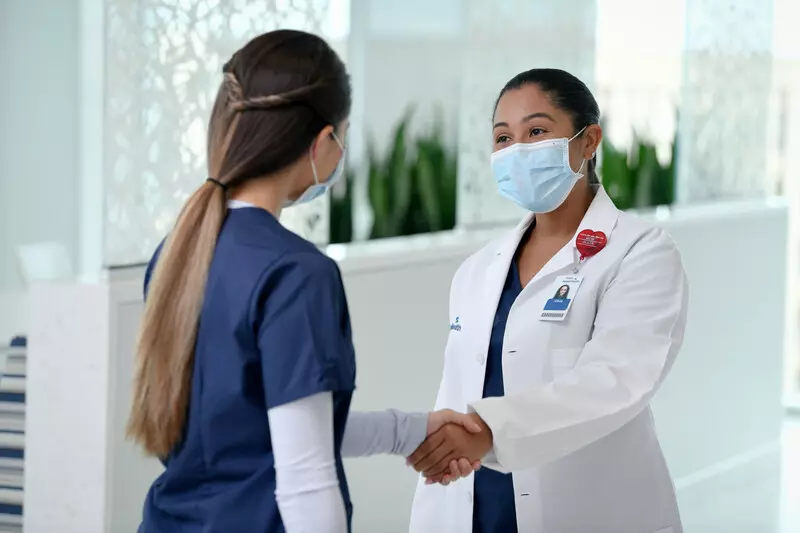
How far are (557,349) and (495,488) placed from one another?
315 millimetres

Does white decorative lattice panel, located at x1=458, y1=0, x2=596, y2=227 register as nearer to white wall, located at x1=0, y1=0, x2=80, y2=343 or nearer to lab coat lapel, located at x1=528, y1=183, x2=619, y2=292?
white wall, located at x1=0, y1=0, x2=80, y2=343

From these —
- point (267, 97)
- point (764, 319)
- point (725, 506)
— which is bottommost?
point (725, 506)

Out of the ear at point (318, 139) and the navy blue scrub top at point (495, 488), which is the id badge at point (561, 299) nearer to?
the navy blue scrub top at point (495, 488)

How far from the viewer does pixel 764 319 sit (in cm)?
593

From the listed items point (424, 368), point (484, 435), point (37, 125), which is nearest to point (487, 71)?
point (424, 368)

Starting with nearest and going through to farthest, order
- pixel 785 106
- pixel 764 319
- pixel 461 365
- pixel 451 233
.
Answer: pixel 461 365 → pixel 451 233 → pixel 764 319 → pixel 785 106

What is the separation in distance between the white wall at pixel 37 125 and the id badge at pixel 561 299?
373 centimetres

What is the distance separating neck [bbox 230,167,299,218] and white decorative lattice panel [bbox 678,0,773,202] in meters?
4.90

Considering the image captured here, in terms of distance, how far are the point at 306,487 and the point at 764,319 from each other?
16.3 ft

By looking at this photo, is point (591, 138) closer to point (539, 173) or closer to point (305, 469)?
point (539, 173)

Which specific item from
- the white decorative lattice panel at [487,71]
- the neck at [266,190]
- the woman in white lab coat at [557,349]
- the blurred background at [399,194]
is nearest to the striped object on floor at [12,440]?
the blurred background at [399,194]

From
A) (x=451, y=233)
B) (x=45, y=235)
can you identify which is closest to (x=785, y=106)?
(x=451, y=233)

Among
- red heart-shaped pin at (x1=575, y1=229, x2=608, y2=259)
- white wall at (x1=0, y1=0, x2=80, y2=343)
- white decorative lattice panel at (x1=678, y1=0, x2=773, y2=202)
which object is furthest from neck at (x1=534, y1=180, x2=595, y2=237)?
white decorative lattice panel at (x1=678, y1=0, x2=773, y2=202)

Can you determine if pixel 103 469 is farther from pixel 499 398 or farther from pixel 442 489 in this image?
pixel 499 398
